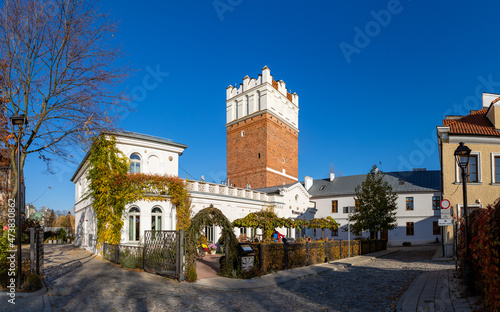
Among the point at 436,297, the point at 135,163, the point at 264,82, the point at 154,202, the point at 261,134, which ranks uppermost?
the point at 264,82

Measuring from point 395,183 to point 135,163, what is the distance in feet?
116

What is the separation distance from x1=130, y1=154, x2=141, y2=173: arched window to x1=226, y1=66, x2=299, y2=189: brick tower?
23.5 meters

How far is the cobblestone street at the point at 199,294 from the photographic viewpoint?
8648mm

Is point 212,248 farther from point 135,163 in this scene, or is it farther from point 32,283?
point 32,283

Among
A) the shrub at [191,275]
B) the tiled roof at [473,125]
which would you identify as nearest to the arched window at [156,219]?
the shrub at [191,275]

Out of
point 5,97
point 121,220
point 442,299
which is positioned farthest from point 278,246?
point 5,97

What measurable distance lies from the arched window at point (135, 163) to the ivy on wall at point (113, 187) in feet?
2.32

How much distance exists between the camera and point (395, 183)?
148 feet

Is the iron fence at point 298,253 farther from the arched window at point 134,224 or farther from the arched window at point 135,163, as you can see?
the arched window at point 135,163

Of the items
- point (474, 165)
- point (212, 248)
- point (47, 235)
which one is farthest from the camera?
point (47, 235)

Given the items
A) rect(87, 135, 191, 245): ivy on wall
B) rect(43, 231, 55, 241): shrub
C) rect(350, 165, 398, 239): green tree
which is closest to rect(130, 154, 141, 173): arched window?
rect(87, 135, 191, 245): ivy on wall

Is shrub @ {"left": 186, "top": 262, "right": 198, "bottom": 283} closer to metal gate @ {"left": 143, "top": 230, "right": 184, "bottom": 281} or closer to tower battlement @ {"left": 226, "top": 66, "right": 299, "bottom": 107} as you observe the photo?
metal gate @ {"left": 143, "top": 230, "right": 184, "bottom": 281}

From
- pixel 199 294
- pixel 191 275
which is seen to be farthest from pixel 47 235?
pixel 199 294

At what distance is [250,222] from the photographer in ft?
61.7
